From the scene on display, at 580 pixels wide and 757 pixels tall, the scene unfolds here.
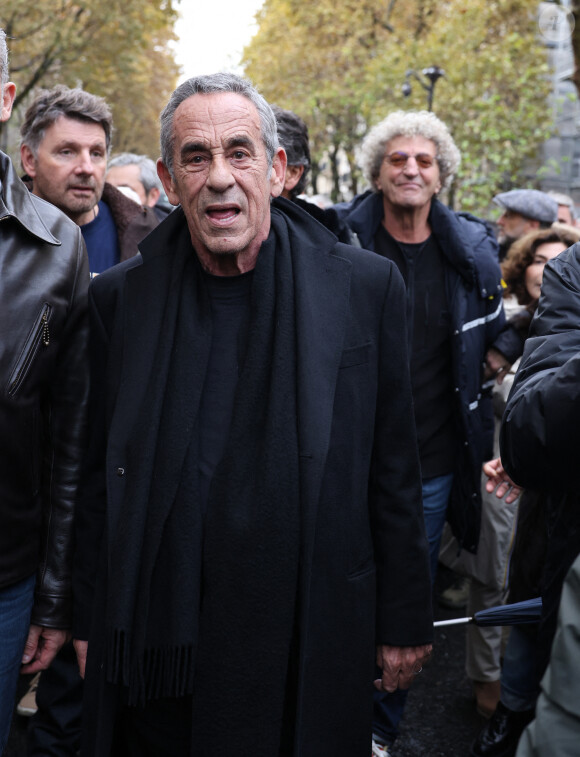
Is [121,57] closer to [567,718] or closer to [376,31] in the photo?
[376,31]

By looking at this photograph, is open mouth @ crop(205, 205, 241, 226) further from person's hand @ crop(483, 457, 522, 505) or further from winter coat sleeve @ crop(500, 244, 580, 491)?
person's hand @ crop(483, 457, 522, 505)

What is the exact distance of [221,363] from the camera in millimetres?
2373

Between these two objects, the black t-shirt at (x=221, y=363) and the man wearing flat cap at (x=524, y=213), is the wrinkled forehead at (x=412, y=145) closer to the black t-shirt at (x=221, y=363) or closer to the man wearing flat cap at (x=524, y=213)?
the black t-shirt at (x=221, y=363)

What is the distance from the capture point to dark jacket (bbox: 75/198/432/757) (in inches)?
89.7

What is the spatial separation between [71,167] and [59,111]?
0.28m

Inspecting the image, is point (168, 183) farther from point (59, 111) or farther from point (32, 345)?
point (59, 111)

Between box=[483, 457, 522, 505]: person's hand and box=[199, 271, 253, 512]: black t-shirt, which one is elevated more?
box=[199, 271, 253, 512]: black t-shirt

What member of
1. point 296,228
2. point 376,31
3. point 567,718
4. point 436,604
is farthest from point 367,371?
point 376,31

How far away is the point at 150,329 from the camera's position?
2375mm

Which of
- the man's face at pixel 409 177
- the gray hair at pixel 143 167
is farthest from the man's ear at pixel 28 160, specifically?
the gray hair at pixel 143 167

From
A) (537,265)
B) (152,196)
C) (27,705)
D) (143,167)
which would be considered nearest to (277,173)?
(537,265)

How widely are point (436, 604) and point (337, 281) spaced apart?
3.51 m

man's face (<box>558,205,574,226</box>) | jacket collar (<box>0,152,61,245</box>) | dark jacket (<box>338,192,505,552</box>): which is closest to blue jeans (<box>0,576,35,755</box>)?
jacket collar (<box>0,152,61,245</box>)

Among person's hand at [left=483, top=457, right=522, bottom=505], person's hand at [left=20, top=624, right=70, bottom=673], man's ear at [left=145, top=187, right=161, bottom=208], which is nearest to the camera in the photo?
person's hand at [left=20, top=624, right=70, bottom=673]
